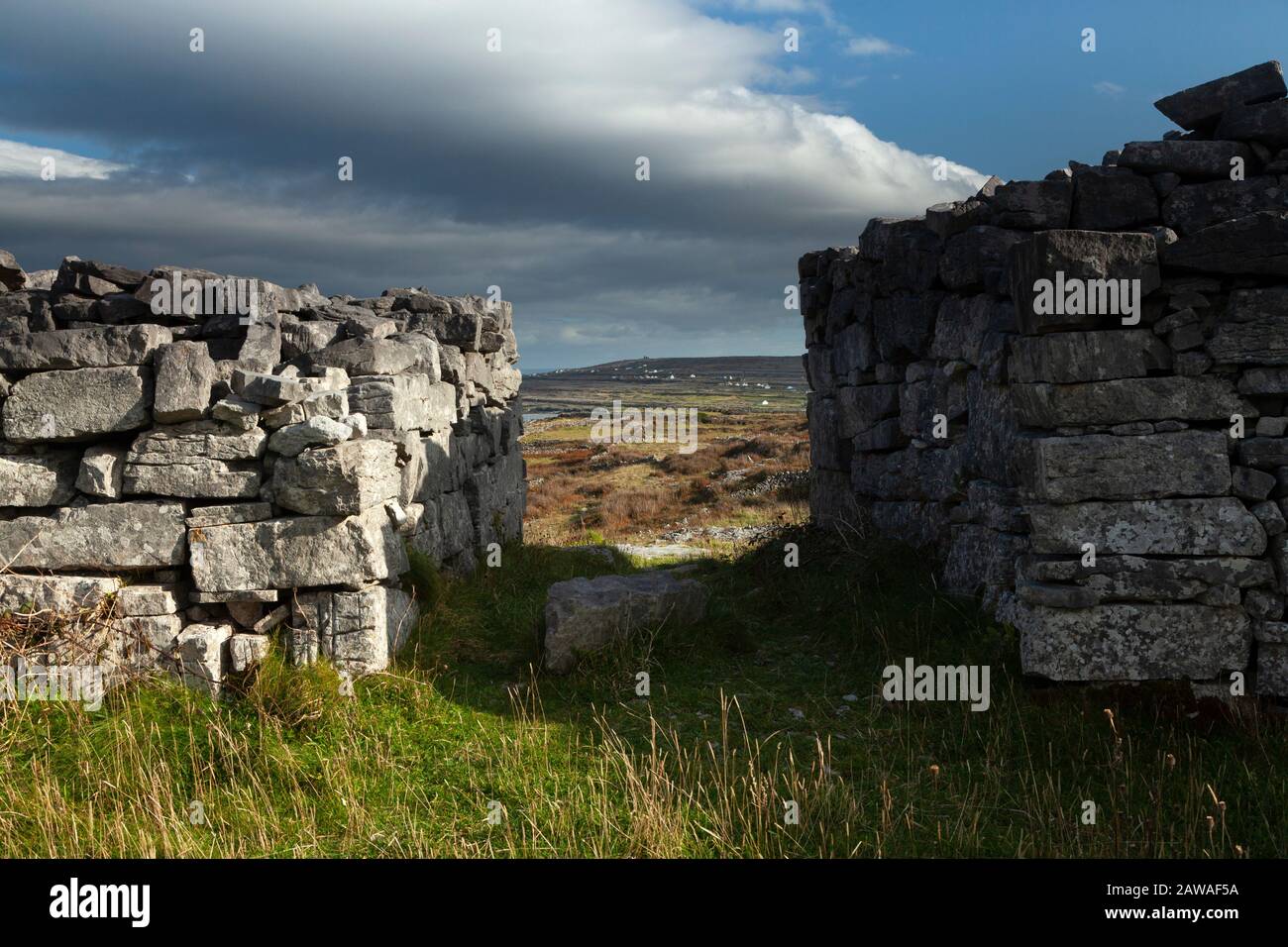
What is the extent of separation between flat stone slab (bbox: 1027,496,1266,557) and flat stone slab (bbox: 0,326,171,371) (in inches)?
245

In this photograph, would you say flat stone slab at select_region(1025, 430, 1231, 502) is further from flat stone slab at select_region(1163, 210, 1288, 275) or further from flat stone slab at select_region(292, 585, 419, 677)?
flat stone slab at select_region(292, 585, 419, 677)

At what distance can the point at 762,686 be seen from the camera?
24.7ft

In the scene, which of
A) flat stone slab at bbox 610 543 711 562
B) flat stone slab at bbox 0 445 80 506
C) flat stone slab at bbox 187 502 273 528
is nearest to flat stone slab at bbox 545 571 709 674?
flat stone slab at bbox 187 502 273 528

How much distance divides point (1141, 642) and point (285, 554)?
5660mm

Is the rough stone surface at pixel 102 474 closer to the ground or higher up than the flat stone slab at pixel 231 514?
higher up

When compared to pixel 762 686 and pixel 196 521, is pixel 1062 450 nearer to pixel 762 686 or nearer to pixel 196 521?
pixel 762 686

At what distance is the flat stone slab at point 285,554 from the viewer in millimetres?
6773

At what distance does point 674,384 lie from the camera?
148m

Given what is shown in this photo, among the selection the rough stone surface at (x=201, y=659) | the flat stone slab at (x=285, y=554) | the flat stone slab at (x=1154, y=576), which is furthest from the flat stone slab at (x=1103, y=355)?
the rough stone surface at (x=201, y=659)

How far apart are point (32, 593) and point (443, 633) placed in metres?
2.90

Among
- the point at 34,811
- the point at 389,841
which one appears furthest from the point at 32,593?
the point at 389,841

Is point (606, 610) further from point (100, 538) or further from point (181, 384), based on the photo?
point (100, 538)

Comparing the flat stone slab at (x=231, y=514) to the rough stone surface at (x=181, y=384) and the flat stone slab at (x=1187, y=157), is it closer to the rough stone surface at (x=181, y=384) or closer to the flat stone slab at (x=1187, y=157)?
the rough stone surface at (x=181, y=384)

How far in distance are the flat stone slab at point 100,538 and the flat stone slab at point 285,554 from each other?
0.22 m
